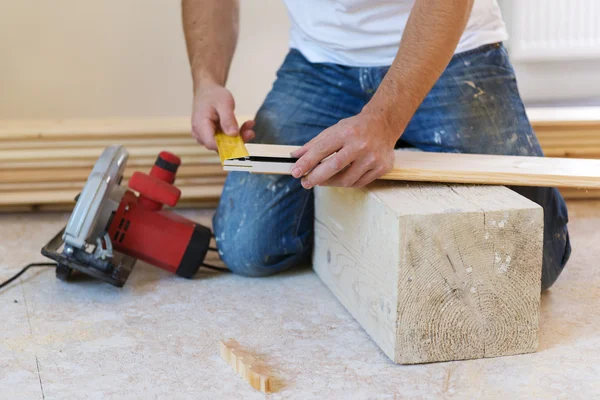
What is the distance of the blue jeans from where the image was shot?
172 centimetres

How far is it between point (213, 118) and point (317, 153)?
17.4 inches

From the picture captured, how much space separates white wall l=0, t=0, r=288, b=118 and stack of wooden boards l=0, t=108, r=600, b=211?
519 millimetres

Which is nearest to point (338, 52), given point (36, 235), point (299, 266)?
point (299, 266)

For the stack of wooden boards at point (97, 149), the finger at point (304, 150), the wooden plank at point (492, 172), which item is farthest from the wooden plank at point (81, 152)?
the finger at point (304, 150)

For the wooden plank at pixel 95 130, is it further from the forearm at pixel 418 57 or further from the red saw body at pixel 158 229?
the forearm at pixel 418 57

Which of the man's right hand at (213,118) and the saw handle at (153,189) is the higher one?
the man's right hand at (213,118)

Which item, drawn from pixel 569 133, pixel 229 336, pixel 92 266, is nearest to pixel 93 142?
pixel 92 266

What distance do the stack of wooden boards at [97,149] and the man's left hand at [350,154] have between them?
1.06m

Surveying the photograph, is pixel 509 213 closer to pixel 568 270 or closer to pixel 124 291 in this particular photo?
pixel 568 270

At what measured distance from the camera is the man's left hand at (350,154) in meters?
1.35

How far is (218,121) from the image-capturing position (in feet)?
5.67

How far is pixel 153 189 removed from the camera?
176 centimetres

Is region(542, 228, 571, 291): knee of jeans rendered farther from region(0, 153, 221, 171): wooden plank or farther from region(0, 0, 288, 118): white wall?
region(0, 0, 288, 118): white wall

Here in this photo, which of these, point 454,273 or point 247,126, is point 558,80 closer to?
point 247,126
